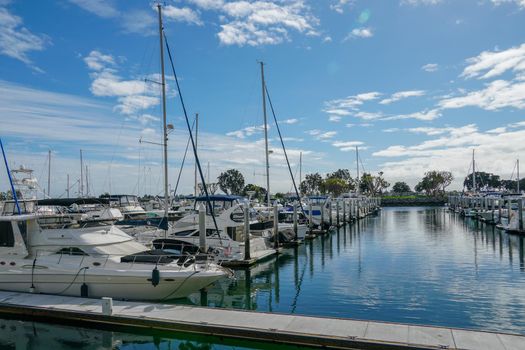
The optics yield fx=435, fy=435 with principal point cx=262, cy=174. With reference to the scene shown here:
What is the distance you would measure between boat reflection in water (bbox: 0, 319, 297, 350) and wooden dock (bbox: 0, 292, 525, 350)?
0.28 m

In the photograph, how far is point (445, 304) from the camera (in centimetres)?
1569

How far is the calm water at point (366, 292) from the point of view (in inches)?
488

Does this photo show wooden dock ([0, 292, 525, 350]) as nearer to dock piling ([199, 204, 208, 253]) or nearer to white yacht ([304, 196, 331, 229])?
dock piling ([199, 204, 208, 253])

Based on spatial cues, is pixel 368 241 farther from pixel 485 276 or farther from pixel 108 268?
pixel 108 268

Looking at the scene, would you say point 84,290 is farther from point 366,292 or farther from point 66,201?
point 366,292

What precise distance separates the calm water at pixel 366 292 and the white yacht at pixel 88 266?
162 centimetres

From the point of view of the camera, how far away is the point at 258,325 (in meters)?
11.0

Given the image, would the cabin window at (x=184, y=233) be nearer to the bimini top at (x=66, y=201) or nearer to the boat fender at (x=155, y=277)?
the bimini top at (x=66, y=201)

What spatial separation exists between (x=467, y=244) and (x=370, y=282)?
17835 mm

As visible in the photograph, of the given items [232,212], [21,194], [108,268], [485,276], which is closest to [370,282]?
[485,276]

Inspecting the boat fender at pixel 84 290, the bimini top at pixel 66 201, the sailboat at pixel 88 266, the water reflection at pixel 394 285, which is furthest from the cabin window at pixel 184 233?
the boat fender at pixel 84 290

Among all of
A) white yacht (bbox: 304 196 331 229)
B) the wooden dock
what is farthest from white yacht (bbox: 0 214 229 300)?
white yacht (bbox: 304 196 331 229)

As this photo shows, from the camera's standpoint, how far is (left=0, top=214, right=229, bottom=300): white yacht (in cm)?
1452

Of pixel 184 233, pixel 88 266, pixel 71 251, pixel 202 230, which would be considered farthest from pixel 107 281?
pixel 184 233
